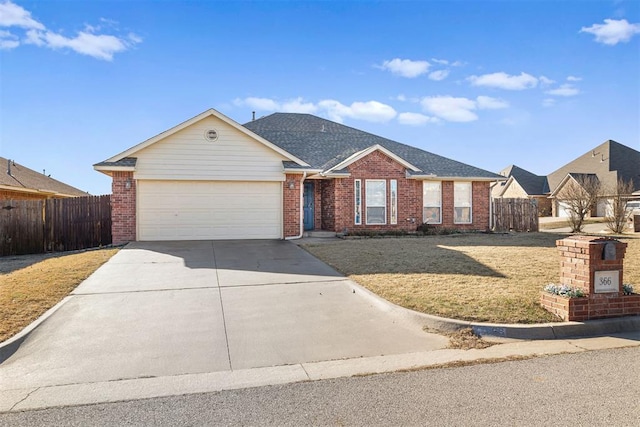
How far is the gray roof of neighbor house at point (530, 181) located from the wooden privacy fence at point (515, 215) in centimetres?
2189

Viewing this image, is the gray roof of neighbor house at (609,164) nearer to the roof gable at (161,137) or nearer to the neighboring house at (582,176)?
the neighboring house at (582,176)

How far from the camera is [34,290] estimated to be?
7277mm

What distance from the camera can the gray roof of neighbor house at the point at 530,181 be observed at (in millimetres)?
41000

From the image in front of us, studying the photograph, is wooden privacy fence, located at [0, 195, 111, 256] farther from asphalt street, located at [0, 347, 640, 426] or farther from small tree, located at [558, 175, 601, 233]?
small tree, located at [558, 175, 601, 233]

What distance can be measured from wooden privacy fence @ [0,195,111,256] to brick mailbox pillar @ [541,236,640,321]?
1443 centimetres

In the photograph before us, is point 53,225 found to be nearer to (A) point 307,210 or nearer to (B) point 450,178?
(A) point 307,210

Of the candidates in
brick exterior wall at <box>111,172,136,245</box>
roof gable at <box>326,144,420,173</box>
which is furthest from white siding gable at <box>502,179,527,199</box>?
brick exterior wall at <box>111,172,136,245</box>

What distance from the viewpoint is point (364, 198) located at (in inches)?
683

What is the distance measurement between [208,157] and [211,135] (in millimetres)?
813

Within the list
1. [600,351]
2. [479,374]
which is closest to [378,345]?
[479,374]

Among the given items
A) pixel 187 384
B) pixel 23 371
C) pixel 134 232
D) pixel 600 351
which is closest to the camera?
pixel 187 384

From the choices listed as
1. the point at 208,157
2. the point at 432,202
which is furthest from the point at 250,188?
the point at 432,202

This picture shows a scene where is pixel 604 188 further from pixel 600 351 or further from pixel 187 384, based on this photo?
pixel 187 384

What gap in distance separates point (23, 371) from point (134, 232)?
1045 cm
